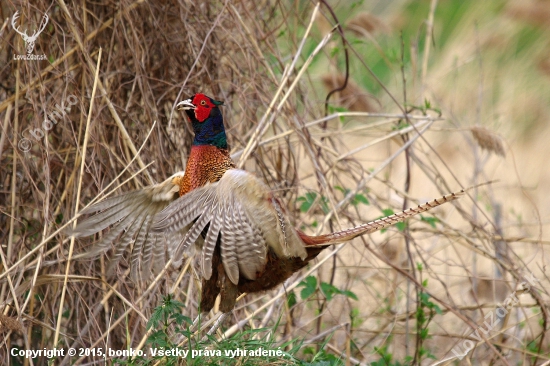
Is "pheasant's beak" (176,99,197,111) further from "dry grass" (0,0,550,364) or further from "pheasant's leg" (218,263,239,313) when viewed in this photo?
"pheasant's leg" (218,263,239,313)

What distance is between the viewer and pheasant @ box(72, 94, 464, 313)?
2572 millimetres

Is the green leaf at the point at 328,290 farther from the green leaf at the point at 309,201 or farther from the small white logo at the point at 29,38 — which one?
the small white logo at the point at 29,38

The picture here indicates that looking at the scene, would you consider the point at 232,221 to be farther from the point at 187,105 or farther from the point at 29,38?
the point at 29,38

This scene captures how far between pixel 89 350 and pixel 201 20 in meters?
1.79

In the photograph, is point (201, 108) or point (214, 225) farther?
point (201, 108)

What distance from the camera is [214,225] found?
258 cm

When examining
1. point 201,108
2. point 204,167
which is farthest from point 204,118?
point 204,167

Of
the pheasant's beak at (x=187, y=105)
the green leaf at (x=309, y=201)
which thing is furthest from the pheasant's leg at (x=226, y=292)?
the green leaf at (x=309, y=201)

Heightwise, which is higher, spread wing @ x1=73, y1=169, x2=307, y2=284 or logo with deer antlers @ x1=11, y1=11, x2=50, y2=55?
logo with deer antlers @ x1=11, y1=11, x2=50, y2=55

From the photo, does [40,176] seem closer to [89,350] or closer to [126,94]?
[126,94]

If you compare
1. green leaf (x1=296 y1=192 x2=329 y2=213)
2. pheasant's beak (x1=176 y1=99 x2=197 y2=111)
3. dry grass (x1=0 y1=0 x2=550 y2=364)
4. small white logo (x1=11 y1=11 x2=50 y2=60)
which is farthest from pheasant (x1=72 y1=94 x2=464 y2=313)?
small white logo (x1=11 y1=11 x2=50 y2=60)

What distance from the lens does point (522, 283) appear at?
352 cm

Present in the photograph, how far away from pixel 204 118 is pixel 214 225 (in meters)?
0.60

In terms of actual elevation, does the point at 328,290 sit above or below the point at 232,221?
below
